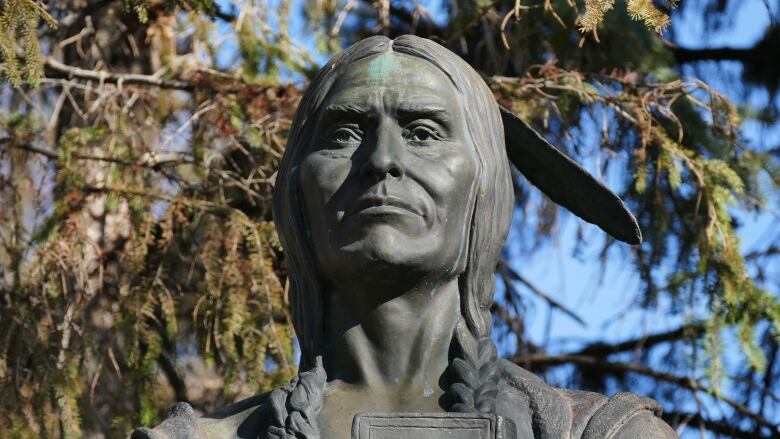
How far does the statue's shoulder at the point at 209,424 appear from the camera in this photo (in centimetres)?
450

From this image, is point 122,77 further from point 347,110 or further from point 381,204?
point 381,204

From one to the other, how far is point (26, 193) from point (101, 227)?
0.41 meters

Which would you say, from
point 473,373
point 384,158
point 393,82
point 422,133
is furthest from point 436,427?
point 393,82

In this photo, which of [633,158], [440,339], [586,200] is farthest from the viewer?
[633,158]

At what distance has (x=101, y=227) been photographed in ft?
29.2

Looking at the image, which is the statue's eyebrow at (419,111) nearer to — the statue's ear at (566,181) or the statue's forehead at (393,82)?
the statue's forehead at (393,82)

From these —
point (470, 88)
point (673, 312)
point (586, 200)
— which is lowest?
point (673, 312)


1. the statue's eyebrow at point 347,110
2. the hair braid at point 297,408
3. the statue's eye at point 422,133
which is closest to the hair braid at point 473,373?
the hair braid at point 297,408

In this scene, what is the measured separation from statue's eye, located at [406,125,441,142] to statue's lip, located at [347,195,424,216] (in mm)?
205

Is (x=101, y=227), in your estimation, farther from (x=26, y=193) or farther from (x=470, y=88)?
(x=470, y=88)

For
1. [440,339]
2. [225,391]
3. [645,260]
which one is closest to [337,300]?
[440,339]

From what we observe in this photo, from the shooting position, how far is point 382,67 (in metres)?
4.82

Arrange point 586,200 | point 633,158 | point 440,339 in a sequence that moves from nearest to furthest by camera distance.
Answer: point 440,339 < point 586,200 < point 633,158

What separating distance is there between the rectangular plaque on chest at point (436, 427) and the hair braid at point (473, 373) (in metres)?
0.05
